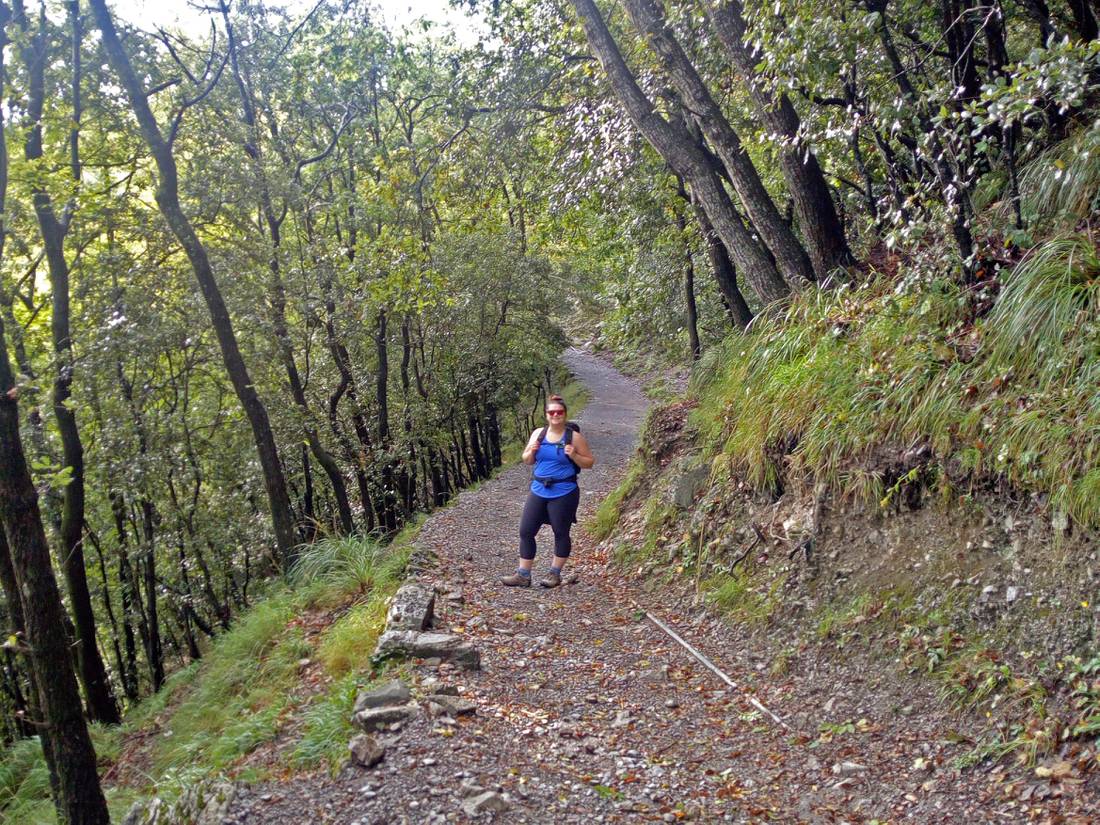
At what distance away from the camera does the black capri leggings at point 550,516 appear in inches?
288

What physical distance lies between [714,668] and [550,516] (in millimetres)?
2180

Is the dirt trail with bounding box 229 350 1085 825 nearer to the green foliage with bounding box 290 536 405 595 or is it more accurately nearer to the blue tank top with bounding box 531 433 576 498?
the blue tank top with bounding box 531 433 576 498

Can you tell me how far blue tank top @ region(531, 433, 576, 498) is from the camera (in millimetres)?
7277

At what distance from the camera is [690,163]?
859 cm

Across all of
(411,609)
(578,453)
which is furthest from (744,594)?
(411,609)

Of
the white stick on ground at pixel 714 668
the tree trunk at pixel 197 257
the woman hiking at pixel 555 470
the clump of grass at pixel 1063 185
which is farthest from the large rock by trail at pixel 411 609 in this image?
the clump of grass at pixel 1063 185

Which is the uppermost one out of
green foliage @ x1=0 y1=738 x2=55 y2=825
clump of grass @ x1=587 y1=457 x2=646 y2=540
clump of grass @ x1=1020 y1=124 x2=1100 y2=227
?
clump of grass @ x1=1020 y1=124 x2=1100 y2=227

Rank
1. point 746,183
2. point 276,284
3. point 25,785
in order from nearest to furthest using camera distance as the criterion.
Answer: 1. point 746,183
2. point 25,785
3. point 276,284

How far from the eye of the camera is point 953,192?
5168 mm

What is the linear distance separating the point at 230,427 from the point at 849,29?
638 inches

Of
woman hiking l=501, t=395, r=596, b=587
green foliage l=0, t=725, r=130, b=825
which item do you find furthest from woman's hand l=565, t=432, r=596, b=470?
green foliage l=0, t=725, r=130, b=825

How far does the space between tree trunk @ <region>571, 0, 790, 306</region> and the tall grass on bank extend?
0.87 m

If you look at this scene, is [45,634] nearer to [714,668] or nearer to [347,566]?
[347,566]

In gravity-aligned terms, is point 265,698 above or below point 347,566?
below
